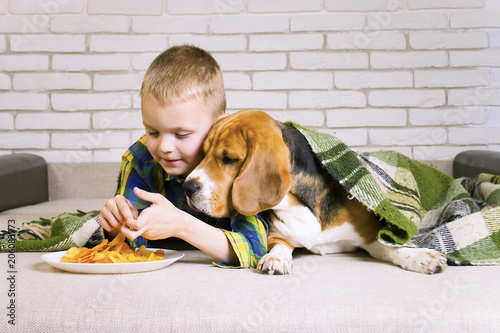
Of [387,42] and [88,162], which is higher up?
[387,42]

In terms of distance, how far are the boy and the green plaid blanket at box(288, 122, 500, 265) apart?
0.31 metres


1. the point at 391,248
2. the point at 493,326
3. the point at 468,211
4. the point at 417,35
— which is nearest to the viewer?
the point at 493,326

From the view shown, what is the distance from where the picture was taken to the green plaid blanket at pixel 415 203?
1.44 metres

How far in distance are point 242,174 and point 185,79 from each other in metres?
0.42

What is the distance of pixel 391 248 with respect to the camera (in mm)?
1473

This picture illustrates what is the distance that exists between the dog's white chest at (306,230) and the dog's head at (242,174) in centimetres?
17

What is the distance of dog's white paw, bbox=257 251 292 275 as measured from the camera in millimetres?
1356

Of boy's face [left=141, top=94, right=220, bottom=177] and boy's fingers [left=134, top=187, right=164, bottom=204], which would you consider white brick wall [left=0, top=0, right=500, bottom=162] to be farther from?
boy's fingers [left=134, top=187, right=164, bottom=204]

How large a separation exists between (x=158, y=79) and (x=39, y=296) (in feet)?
2.40

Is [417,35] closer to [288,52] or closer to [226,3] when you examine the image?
[288,52]

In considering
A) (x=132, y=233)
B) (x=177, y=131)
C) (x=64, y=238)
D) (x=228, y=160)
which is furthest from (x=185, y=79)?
(x=64, y=238)

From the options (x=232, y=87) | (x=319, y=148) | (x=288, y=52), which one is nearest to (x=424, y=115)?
(x=288, y=52)

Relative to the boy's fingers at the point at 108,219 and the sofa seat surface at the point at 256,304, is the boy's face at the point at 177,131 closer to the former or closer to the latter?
the boy's fingers at the point at 108,219

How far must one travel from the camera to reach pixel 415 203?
1.68m
